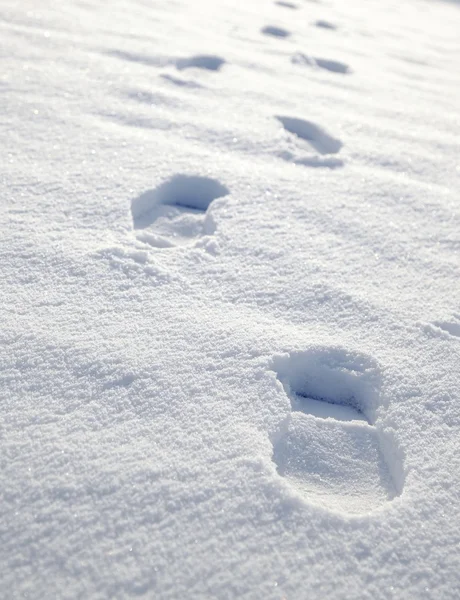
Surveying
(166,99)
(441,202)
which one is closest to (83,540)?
(441,202)

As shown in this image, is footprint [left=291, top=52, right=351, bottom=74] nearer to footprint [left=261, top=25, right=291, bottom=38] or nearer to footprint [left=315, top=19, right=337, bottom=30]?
footprint [left=261, top=25, right=291, bottom=38]

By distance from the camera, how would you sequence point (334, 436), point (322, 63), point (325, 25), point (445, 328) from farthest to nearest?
point (325, 25) < point (322, 63) < point (445, 328) < point (334, 436)

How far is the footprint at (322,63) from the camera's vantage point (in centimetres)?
214

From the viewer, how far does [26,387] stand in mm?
851

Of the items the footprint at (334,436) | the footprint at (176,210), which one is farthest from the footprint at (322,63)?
the footprint at (334,436)

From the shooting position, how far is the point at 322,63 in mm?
2172

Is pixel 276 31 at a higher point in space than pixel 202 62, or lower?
higher

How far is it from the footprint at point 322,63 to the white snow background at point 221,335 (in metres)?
0.29

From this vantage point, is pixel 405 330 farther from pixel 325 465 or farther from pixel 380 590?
pixel 380 590

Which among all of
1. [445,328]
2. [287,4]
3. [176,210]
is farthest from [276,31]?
[445,328]

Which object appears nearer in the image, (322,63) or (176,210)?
(176,210)

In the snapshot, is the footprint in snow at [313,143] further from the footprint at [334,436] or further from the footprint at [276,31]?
the footprint at [276,31]

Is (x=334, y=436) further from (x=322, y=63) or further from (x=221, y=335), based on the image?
(x=322, y=63)

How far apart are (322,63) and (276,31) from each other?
389 millimetres
